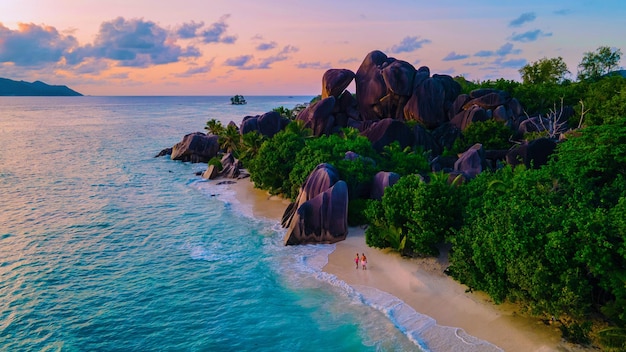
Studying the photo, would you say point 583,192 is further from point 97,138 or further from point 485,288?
point 97,138

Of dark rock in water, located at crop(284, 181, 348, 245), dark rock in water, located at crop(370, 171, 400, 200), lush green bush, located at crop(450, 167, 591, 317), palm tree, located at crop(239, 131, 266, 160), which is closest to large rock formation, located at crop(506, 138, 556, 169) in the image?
dark rock in water, located at crop(370, 171, 400, 200)

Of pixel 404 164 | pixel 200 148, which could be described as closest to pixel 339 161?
pixel 404 164

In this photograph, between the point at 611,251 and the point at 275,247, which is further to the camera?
the point at 275,247

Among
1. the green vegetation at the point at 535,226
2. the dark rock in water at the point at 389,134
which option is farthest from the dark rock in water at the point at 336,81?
the green vegetation at the point at 535,226

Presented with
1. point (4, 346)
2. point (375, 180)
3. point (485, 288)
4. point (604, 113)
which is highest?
point (604, 113)

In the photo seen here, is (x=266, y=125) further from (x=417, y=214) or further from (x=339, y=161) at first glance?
(x=417, y=214)

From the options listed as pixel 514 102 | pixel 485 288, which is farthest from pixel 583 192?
pixel 514 102

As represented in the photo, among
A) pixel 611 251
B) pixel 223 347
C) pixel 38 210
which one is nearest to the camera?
pixel 611 251
